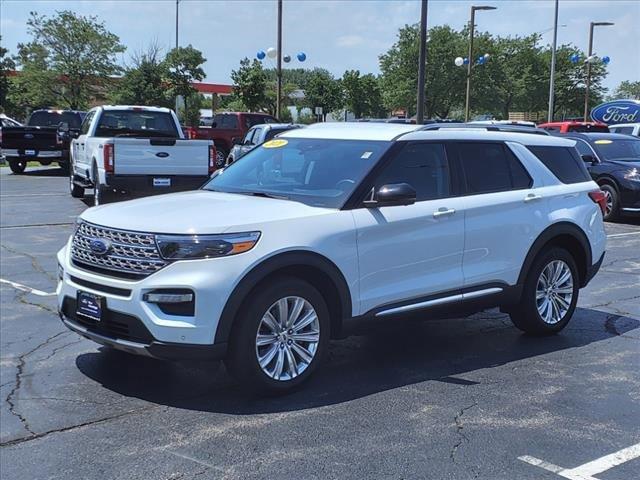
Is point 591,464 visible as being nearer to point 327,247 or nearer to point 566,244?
point 327,247

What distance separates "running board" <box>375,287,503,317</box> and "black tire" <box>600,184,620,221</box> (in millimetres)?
9996

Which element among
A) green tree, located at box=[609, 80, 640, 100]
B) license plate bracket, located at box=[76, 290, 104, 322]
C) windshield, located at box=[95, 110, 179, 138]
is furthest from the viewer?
green tree, located at box=[609, 80, 640, 100]

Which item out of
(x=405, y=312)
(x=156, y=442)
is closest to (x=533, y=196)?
(x=405, y=312)

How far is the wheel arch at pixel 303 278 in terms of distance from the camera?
4367mm

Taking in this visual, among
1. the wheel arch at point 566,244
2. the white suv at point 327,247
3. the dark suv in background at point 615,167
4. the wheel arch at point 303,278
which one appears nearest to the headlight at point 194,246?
the white suv at point 327,247

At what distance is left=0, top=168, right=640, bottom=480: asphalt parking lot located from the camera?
Answer: 12.4ft

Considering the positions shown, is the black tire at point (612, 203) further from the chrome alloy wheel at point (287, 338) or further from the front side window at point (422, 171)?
the chrome alloy wheel at point (287, 338)

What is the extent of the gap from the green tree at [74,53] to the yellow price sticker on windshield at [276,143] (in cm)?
4364

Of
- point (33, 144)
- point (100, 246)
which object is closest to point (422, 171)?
point (100, 246)

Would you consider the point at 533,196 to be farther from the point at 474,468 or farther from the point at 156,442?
the point at 156,442

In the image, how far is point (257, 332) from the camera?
4.53m

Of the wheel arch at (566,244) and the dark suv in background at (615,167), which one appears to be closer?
the wheel arch at (566,244)

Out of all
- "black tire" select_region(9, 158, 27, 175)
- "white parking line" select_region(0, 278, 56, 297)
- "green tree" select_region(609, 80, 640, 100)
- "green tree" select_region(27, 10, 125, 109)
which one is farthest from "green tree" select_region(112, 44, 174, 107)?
"green tree" select_region(609, 80, 640, 100)

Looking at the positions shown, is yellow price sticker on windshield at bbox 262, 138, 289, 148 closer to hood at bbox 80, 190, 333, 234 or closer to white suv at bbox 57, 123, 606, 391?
white suv at bbox 57, 123, 606, 391
